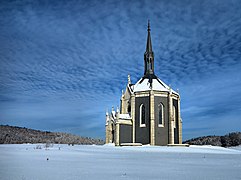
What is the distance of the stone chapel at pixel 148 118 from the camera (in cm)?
4294

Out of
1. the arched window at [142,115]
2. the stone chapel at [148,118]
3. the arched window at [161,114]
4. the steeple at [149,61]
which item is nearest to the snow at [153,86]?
the stone chapel at [148,118]

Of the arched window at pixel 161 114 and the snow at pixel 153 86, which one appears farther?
the snow at pixel 153 86

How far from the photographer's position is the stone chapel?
42938 millimetres

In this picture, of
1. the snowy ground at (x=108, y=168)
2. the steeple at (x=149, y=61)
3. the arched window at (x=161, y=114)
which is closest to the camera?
the snowy ground at (x=108, y=168)

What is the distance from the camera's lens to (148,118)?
4344 centimetres

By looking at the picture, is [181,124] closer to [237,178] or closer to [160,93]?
[160,93]

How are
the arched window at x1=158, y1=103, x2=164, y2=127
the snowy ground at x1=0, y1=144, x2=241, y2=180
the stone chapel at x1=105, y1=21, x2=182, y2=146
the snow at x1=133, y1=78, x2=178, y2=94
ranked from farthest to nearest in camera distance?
1. the snow at x1=133, y1=78, x2=178, y2=94
2. the arched window at x1=158, y1=103, x2=164, y2=127
3. the stone chapel at x1=105, y1=21, x2=182, y2=146
4. the snowy ground at x1=0, y1=144, x2=241, y2=180

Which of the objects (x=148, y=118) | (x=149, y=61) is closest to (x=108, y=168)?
(x=148, y=118)

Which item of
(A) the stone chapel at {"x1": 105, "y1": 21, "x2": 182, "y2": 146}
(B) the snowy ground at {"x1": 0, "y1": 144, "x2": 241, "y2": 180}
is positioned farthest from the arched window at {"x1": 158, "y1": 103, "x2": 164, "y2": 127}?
(B) the snowy ground at {"x1": 0, "y1": 144, "x2": 241, "y2": 180}

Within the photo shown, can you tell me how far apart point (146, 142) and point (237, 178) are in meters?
34.0

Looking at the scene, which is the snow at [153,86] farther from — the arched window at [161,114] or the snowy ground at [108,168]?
the snowy ground at [108,168]

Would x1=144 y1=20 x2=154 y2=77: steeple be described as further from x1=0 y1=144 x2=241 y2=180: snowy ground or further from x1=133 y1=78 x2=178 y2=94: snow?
x1=0 y1=144 x2=241 y2=180: snowy ground

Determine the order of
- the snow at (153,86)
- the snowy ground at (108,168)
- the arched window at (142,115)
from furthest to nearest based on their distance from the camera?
the snow at (153,86), the arched window at (142,115), the snowy ground at (108,168)

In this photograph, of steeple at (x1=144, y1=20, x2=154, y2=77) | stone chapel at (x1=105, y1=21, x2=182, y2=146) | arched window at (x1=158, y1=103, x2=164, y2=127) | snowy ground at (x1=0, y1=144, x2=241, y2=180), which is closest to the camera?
snowy ground at (x1=0, y1=144, x2=241, y2=180)
